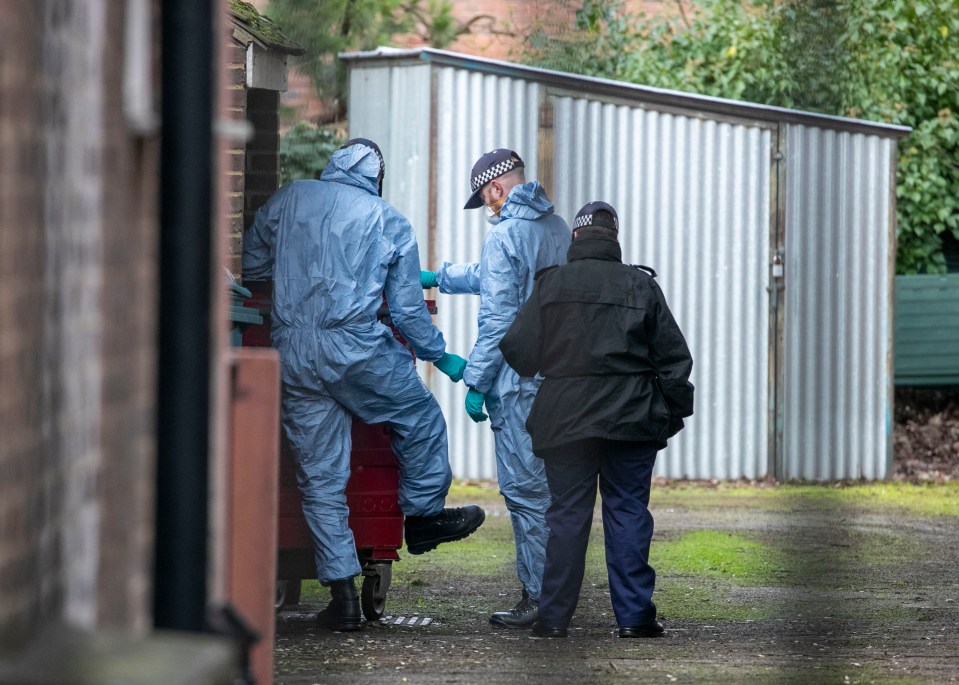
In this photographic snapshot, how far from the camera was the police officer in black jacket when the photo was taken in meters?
5.60

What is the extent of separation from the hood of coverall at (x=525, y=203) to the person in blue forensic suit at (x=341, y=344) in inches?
18.6

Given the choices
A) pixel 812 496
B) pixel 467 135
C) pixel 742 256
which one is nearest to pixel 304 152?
pixel 467 135

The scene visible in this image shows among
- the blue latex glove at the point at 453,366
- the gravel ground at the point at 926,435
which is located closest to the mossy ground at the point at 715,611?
the blue latex glove at the point at 453,366

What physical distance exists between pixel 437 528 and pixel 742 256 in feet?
16.6

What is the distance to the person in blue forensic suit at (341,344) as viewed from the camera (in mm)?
5812

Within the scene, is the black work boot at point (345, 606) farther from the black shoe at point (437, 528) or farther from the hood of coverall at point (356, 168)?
the hood of coverall at point (356, 168)

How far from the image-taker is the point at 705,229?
10.5 m

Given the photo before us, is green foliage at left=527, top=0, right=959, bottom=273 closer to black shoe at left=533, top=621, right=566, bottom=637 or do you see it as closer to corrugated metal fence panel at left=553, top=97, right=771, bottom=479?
corrugated metal fence panel at left=553, top=97, right=771, bottom=479

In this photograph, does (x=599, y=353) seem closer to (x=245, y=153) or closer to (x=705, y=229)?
(x=245, y=153)

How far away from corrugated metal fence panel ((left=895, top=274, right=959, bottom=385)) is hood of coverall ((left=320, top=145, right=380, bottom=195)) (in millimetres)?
7568

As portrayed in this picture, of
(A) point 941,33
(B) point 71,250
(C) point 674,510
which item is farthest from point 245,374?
(A) point 941,33

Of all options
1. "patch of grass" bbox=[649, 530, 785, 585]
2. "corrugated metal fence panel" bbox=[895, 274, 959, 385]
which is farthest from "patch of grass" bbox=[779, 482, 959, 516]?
"corrugated metal fence panel" bbox=[895, 274, 959, 385]

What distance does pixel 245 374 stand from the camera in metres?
3.31

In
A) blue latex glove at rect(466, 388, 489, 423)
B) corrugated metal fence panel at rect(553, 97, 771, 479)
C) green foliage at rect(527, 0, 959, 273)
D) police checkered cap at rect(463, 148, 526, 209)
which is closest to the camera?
blue latex glove at rect(466, 388, 489, 423)
